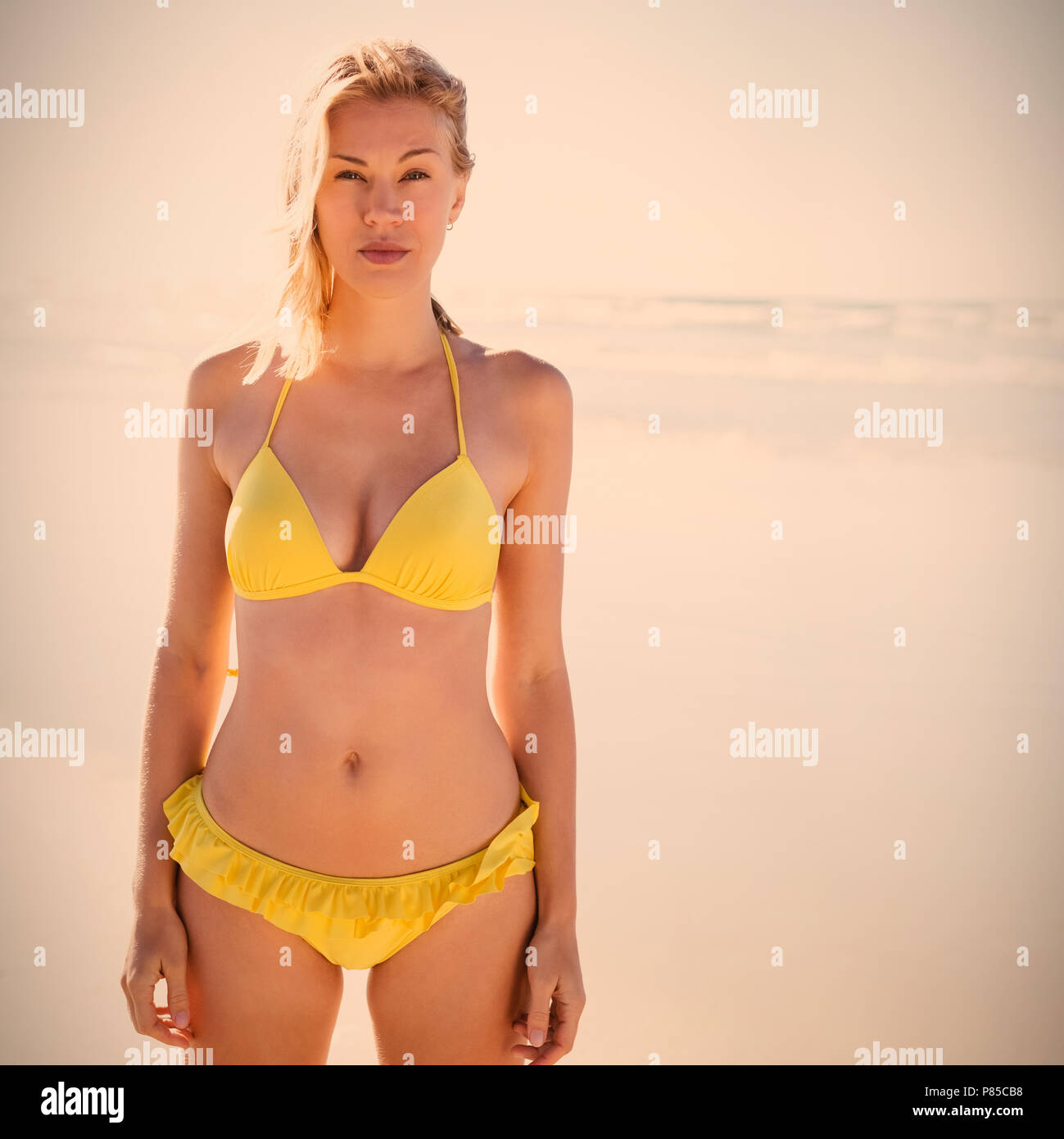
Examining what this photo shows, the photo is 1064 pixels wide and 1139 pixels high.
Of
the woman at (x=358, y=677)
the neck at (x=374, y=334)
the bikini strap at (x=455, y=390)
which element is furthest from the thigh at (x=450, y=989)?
the neck at (x=374, y=334)

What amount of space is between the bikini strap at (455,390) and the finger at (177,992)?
2.48 feet

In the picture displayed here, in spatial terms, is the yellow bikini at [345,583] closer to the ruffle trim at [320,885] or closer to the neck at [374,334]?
the ruffle trim at [320,885]

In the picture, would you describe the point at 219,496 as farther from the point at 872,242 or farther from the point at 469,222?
the point at 872,242

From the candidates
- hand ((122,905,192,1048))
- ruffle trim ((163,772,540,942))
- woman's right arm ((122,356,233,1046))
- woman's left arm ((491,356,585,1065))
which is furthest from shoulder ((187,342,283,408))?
hand ((122,905,192,1048))

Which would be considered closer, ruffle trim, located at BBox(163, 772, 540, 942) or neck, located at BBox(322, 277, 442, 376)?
ruffle trim, located at BBox(163, 772, 540, 942)

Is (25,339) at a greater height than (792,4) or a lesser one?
lesser

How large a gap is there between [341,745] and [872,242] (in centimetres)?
561

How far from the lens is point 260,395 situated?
1.58m

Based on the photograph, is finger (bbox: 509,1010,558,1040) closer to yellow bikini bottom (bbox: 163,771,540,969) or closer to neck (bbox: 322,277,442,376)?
yellow bikini bottom (bbox: 163,771,540,969)

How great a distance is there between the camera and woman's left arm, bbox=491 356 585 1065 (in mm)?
1578

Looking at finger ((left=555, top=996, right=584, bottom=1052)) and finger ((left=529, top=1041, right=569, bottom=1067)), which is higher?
finger ((left=555, top=996, right=584, bottom=1052))

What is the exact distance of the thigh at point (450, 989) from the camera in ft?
4.95
